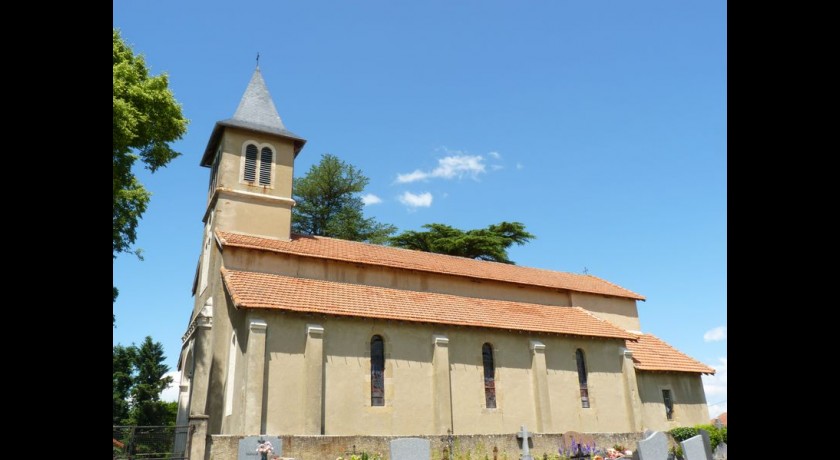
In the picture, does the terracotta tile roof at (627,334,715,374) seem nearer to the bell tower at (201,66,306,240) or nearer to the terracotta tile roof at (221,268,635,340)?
Result: the terracotta tile roof at (221,268,635,340)

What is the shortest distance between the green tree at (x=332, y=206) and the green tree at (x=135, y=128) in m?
24.0

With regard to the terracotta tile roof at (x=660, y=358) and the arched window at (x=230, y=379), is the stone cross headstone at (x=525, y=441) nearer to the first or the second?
the terracotta tile roof at (x=660, y=358)

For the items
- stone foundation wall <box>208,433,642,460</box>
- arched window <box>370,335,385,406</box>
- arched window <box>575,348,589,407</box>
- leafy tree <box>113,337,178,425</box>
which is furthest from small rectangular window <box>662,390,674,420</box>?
leafy tree <box>113,337,178,425</box>

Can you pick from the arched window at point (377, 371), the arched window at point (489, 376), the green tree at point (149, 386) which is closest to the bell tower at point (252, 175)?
the arched window at point (377, 371)

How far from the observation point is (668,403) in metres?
25.7

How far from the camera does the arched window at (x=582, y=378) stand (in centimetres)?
2292

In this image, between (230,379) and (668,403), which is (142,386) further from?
(668,403)

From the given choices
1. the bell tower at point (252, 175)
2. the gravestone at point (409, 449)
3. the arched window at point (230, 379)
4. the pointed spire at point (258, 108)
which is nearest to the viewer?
the gravestone at point (409, 449)

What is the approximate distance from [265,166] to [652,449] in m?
19.0

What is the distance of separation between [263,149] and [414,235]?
69.7 feet

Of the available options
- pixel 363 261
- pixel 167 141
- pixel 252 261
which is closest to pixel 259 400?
pixel 252 261

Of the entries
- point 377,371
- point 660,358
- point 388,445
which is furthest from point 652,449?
point 660,358

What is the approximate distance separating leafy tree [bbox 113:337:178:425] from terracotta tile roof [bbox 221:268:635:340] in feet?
119
